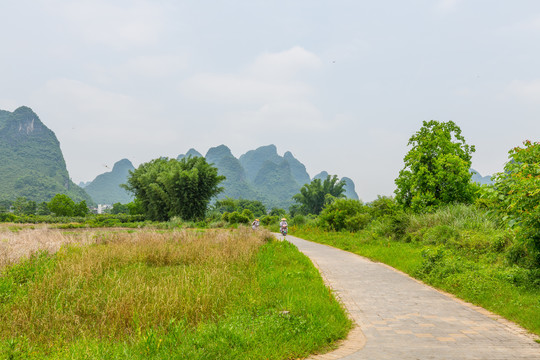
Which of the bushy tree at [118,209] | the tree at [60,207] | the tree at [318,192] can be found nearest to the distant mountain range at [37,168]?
the bushy tree at [118,209]

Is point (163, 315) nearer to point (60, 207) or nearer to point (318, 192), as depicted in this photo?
point (318, 192)

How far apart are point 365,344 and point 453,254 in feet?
24.5

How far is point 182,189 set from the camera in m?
41.9

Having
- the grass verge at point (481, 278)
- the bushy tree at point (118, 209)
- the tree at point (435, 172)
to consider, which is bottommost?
the bushy tree at point (118, 209)

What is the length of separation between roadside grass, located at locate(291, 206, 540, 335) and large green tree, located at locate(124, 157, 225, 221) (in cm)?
2795

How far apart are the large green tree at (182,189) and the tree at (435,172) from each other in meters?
27.3

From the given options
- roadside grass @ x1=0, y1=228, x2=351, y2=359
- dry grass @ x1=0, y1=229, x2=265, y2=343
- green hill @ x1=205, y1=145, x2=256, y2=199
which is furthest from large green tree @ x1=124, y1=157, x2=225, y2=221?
green hill @ x1=205, y1=145, x2=256, y2=199

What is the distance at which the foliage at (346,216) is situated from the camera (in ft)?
85.6

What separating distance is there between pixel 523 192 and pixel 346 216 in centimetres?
2071

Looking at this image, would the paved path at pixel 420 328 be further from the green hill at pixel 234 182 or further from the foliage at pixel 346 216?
the green hill at pixel 234 182

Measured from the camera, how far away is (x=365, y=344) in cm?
492

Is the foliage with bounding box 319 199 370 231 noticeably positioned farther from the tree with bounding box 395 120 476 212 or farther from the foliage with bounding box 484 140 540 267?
the foliage with bounding box 484 140 540 267

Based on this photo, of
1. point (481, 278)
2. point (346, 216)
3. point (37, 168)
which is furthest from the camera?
point (37, 168)

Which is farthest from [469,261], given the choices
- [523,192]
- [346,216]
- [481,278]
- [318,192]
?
[318,192]
